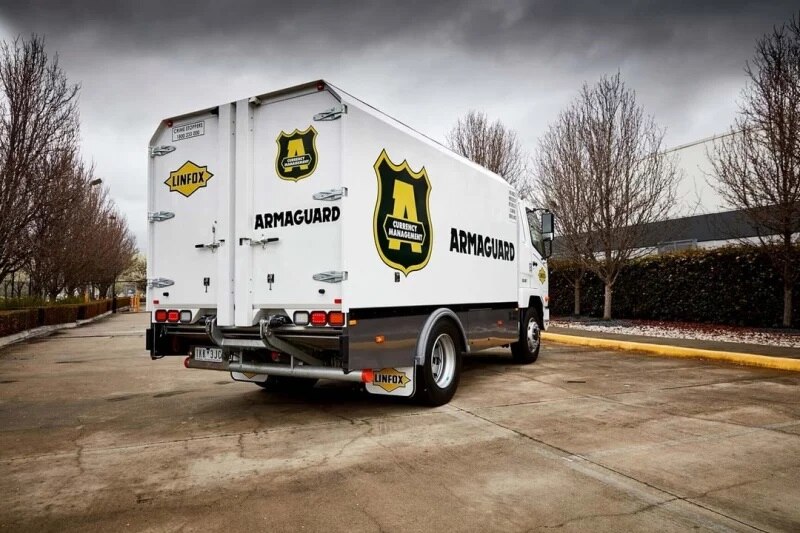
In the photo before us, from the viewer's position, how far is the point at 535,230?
32.2 ft

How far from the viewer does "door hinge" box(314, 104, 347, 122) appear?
199 inches

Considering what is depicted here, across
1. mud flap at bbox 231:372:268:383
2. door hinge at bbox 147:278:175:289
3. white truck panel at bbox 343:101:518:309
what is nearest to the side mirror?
white truck panel at bbox 343:101:518:309

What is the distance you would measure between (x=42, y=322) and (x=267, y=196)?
17467 mm

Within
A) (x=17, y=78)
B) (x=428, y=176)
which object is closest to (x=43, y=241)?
(x=17, y=78)

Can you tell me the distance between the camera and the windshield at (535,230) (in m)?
9.61

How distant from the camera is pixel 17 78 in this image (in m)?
14.7

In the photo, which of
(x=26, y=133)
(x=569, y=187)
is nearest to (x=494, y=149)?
(x=569, y=187)

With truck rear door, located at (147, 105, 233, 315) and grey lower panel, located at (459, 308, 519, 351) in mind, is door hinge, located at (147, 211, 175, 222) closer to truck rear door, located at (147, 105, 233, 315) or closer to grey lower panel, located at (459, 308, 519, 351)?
truck rear door, located at (147, 105, 233, 315)

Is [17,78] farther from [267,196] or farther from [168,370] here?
[267,196]

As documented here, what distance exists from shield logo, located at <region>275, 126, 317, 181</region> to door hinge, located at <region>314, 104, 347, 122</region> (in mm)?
128

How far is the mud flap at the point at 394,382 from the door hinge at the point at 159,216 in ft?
9.54

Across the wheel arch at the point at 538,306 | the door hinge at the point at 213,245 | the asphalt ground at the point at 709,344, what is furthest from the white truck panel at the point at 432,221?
the asphalt ground at the point at 709,344

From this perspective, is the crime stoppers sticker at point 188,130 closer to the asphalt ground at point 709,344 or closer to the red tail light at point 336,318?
the red tail light at point 336,318

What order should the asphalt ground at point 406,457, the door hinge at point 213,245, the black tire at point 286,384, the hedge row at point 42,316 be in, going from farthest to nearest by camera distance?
the hedge row at point 42,316 → the black tire at point 286,384 → the door hinge at point 213,245 → the asphalt ground at point 406,457
